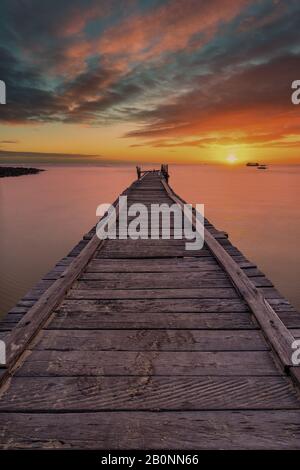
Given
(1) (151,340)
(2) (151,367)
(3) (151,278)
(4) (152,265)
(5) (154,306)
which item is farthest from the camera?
(4) (152,265)

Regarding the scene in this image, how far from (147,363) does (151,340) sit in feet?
1.01

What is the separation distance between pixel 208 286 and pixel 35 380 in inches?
85.8

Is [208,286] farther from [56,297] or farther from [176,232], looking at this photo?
[176,232]

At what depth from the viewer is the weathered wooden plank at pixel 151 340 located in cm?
241

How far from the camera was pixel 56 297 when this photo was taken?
10.3ft

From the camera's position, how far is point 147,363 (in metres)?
2.23

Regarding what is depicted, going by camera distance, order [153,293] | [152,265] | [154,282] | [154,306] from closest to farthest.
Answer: [154,306] → [153,293] → [154,282] → [152,265]

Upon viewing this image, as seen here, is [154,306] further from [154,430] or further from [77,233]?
[77,233]

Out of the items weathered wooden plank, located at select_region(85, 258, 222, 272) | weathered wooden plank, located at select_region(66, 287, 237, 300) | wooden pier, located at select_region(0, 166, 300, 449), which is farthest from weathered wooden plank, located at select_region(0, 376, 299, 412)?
weathered wooden plank, located at select_region(85, 258, 222, 272)

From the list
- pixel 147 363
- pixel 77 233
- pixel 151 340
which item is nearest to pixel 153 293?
pixel 151 340

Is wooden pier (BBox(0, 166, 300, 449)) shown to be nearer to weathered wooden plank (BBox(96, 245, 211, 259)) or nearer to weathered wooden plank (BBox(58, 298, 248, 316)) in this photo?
weathered wooden plank (BBox(58, 298, 248, 316))

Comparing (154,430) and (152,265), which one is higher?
(152,265)

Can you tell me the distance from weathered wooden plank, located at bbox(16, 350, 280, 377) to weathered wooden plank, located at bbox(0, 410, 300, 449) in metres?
0.35
